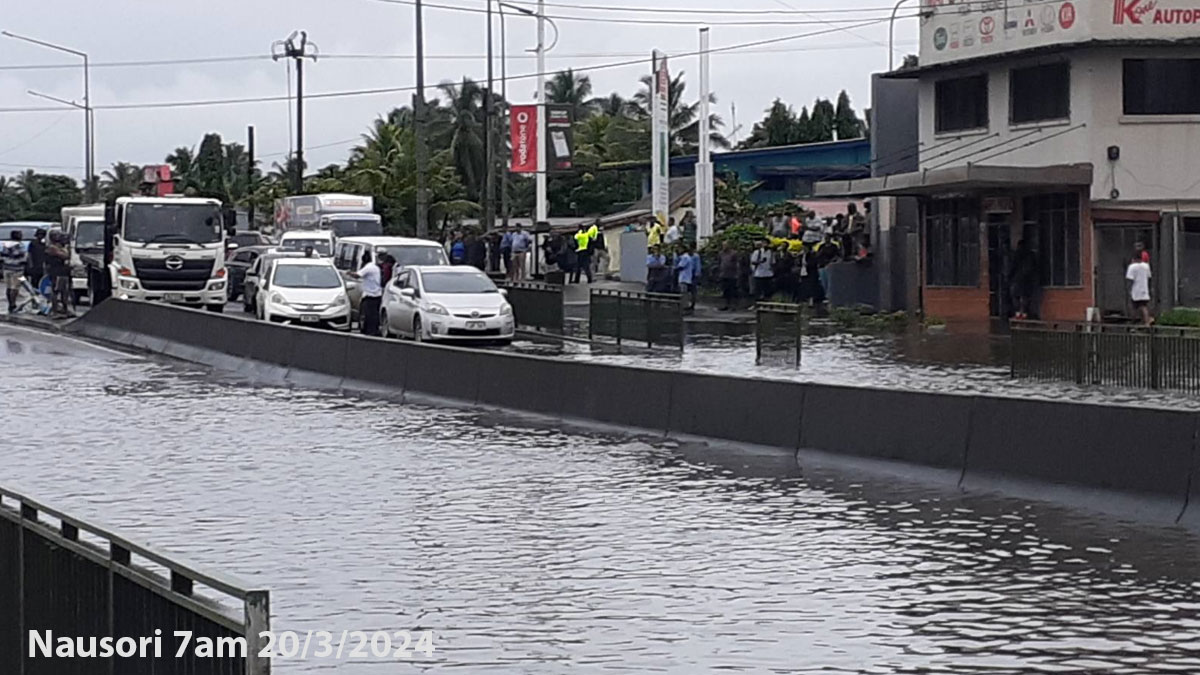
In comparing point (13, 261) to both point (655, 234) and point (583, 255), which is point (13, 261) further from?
point (655, 234)

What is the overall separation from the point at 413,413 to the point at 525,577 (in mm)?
12760

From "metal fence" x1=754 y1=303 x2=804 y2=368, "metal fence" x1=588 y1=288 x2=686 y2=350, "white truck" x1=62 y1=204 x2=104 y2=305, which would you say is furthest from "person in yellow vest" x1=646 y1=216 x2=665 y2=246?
"metal fence" x1=754 y1=303 x2=804 y2=368

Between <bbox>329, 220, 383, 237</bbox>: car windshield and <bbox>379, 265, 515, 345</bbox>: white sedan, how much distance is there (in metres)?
16.1

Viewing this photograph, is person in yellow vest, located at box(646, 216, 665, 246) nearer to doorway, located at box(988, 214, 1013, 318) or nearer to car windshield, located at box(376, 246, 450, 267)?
doorway, located at box(988, 214, 1013, 318)

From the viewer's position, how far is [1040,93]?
41.7 metres

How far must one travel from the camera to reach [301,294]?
39625 mm

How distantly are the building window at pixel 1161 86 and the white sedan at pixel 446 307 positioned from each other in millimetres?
14289

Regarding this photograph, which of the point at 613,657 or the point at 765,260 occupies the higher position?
the point at 765,260

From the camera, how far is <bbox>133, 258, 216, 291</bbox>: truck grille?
144ft

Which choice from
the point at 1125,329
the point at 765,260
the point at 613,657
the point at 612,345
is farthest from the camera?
the point at 765,260

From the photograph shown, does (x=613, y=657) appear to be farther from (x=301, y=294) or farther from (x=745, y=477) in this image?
(x=301, y=294)

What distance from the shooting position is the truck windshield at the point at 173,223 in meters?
43.8

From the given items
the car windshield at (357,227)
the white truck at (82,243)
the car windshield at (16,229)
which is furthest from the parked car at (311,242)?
the car windshield at (16,229)

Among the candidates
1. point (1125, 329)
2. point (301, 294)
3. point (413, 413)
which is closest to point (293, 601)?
point (413, 413)
